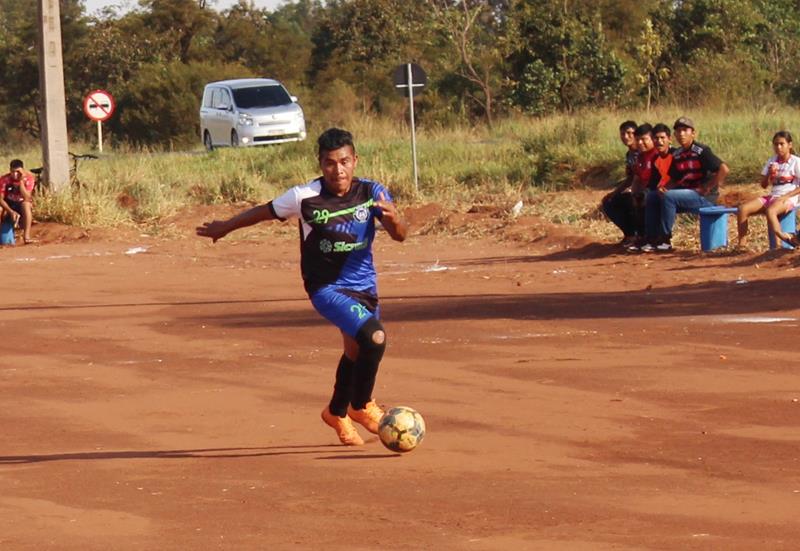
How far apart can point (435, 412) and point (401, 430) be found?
1500 millimetres

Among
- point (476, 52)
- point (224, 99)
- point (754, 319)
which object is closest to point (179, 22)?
point (476, 52)

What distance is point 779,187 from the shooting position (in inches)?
668

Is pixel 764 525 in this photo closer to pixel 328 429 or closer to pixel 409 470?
pixel 409 470

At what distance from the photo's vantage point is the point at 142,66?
52.8 metres

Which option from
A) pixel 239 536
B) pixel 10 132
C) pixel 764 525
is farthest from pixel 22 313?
pixel 10 132

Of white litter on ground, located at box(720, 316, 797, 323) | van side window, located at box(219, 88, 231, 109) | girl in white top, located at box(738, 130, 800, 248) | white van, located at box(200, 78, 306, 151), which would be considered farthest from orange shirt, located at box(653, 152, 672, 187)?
van side window, located at box(219, 88, 231, 109)

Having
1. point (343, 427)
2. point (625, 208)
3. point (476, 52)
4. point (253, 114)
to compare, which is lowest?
point (343, 427)

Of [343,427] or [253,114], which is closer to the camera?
[343,427]

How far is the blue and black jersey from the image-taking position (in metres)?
8.15

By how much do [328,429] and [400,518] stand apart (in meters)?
2.41

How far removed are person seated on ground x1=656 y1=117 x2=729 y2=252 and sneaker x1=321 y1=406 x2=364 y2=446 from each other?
32.7 ft

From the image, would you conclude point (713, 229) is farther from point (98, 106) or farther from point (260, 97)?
point (98, 106)

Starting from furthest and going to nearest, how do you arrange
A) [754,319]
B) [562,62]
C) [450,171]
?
[562,62]
[450,171]
[754,319]

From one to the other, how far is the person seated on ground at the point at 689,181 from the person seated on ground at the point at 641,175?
29 cm
